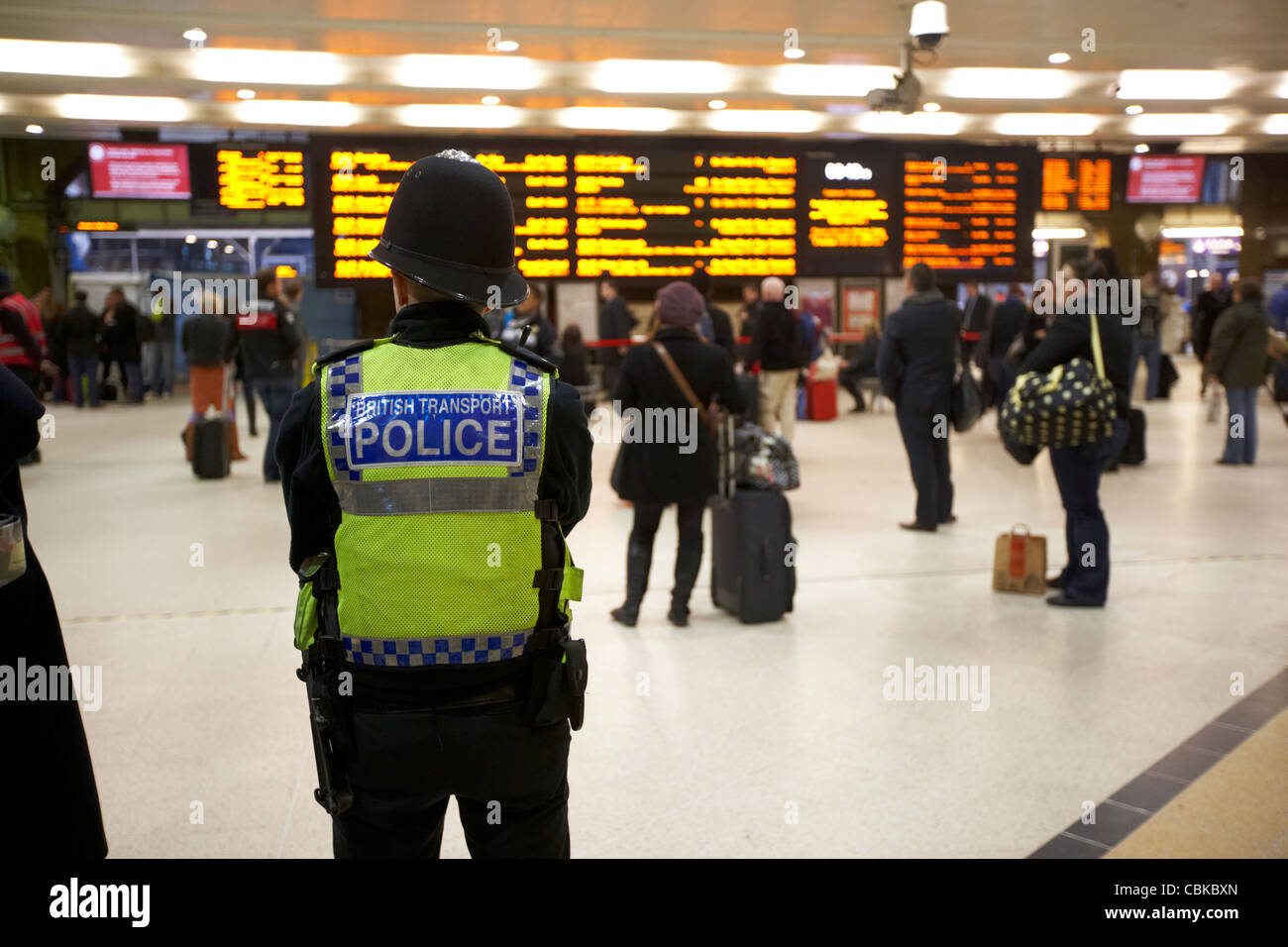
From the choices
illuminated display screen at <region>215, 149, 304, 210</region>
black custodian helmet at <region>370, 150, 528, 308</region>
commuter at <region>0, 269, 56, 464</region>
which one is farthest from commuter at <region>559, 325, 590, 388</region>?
black custodian helmet at <region>370, 150, 528, 308</region>

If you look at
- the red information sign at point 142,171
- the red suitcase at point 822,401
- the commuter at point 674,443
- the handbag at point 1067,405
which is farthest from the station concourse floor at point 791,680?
the red information sign at point 142,171

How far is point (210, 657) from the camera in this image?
5008mm

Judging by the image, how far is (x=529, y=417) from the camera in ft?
6.14

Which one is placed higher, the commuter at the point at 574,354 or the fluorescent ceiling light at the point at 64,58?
the fluorescent ceiling light at the point at 64,58

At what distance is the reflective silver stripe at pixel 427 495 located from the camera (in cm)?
182

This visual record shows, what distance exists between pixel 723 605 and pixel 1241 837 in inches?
115

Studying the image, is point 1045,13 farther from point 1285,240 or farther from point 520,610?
point 1285,240

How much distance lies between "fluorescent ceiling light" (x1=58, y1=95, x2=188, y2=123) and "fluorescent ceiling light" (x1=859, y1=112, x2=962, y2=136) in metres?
6.65

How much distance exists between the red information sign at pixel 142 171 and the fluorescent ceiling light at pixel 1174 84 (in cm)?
1020

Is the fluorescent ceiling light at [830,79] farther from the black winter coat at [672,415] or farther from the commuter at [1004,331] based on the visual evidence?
the black winter coat at [672,415]

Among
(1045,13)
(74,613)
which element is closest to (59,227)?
(74,613)

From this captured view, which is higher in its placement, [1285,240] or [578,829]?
[1285,240]

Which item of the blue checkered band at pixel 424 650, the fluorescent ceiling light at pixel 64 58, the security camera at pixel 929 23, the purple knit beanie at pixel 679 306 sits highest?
the fluorescent ceiling light at pixel 64 58

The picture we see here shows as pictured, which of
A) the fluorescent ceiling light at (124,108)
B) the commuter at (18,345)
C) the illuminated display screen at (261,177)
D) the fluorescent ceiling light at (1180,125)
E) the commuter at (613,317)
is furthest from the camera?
the commuter at (613,317)
